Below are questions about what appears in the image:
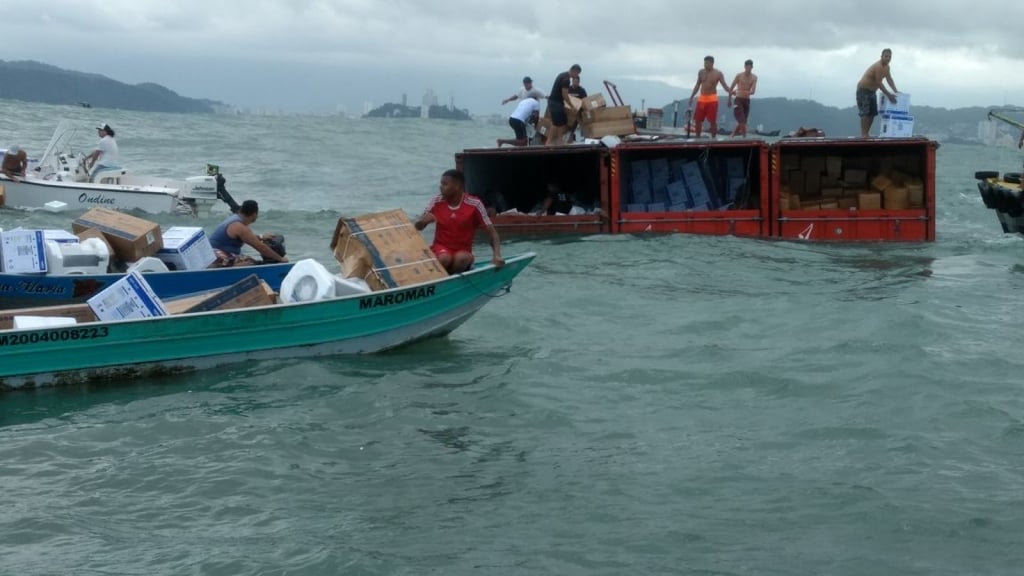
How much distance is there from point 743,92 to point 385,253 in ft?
50.8

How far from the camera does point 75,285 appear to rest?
13.2 meters

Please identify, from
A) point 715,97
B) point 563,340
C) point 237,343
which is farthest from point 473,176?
point 237,343

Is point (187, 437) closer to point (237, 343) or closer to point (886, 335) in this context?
point (237, 343)

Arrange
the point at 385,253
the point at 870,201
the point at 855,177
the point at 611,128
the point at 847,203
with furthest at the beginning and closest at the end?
1. the point at 611,128
2. the point at 855,177
3. the point at 847,203
4. the point at 870,201
5. the point at 385,253

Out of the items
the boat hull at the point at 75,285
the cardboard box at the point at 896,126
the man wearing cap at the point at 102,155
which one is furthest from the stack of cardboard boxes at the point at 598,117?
the boat hull at the point at 75,285

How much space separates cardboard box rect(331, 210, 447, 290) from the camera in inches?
476

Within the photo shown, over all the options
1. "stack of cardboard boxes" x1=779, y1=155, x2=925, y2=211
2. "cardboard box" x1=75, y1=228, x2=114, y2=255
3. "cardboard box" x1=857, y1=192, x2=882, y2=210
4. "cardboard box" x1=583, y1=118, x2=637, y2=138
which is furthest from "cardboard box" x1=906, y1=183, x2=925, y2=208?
"cardboard box" x1=75, y1=228, x2=114, y2=255

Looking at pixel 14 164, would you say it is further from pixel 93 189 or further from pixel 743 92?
pixel 743 92

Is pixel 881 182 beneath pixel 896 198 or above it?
above

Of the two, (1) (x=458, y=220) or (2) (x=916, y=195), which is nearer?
(1) (x=458, y=220)

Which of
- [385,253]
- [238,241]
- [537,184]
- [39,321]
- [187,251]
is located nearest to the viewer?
[39,321]

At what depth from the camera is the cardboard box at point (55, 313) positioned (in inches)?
442

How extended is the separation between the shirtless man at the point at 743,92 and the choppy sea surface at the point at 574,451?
1010 cm

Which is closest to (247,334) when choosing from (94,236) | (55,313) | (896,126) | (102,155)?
(55,313)
